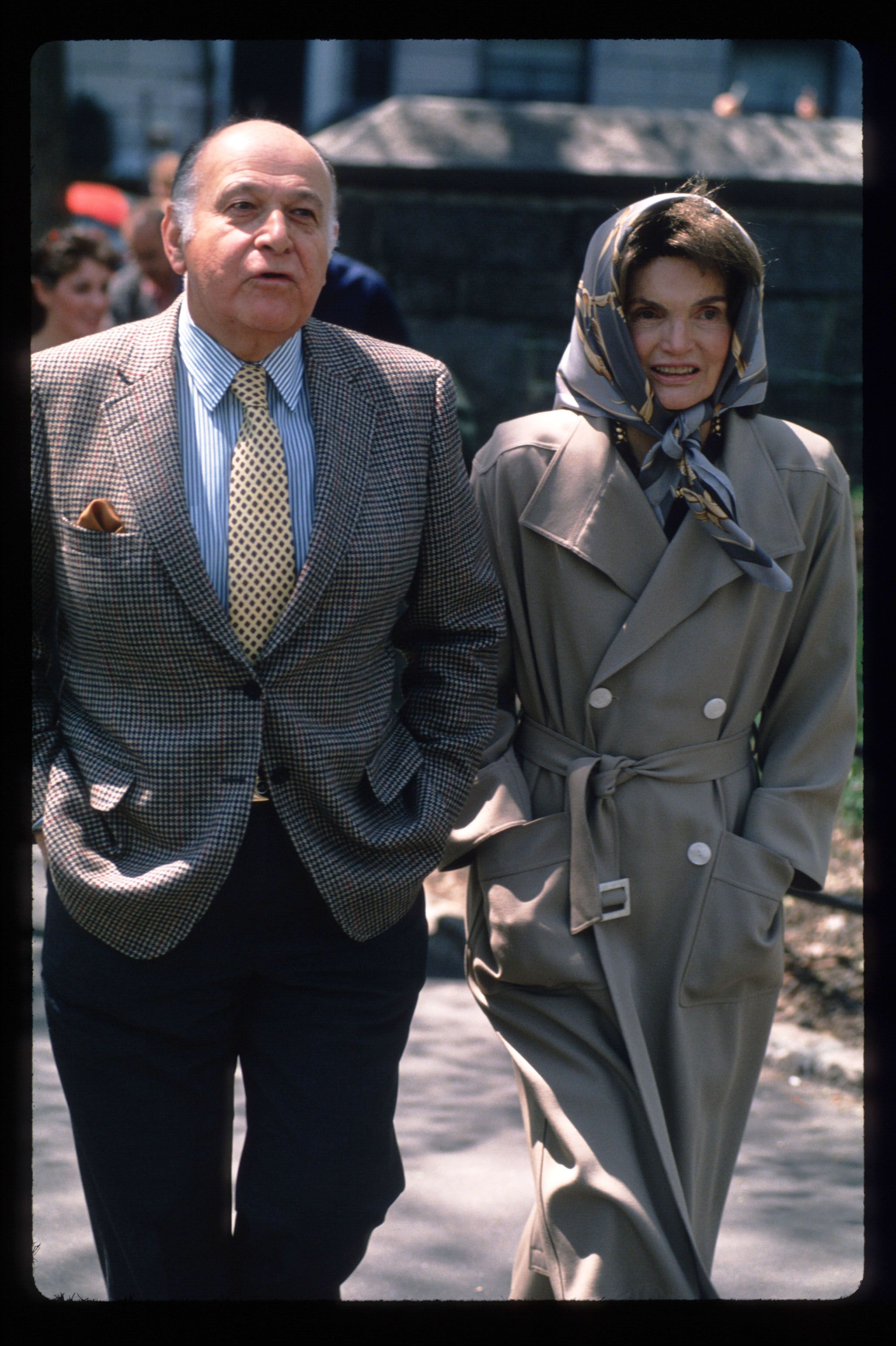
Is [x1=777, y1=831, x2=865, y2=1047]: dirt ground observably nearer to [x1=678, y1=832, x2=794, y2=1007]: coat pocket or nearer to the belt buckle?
[x1=678, y1=832, x2=794, y2=1007]: coat pocket

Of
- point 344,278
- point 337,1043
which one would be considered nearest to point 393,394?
point 337,1043

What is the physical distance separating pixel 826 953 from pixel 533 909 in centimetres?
285

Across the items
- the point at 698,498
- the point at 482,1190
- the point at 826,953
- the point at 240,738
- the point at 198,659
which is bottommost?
the point at 826,953

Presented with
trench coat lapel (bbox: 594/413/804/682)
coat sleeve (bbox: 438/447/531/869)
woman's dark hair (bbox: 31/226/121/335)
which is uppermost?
trench coat lapel (bbox: 594/413/804/682)

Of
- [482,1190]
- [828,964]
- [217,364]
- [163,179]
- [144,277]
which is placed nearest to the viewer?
[217,364]

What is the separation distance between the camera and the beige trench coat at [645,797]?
291cm

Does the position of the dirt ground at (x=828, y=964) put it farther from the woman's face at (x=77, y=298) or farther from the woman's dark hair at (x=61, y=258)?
the woman's dark hair at (x=61, y=258)

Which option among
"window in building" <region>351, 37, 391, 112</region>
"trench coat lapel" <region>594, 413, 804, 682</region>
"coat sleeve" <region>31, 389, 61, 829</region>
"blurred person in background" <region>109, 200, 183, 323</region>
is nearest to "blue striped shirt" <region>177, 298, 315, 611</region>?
"coat sleeve" <region>31, 389, 61, 829</region>

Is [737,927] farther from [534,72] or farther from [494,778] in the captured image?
[534,72]

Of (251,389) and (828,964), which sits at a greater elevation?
(251,389)

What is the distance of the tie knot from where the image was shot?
8.87 ft

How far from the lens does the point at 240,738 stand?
2621 mm

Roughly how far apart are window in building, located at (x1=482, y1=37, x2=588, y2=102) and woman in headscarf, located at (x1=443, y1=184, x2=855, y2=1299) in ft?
46.1

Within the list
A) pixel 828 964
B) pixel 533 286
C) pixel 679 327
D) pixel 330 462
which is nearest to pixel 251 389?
pixel 330 462
